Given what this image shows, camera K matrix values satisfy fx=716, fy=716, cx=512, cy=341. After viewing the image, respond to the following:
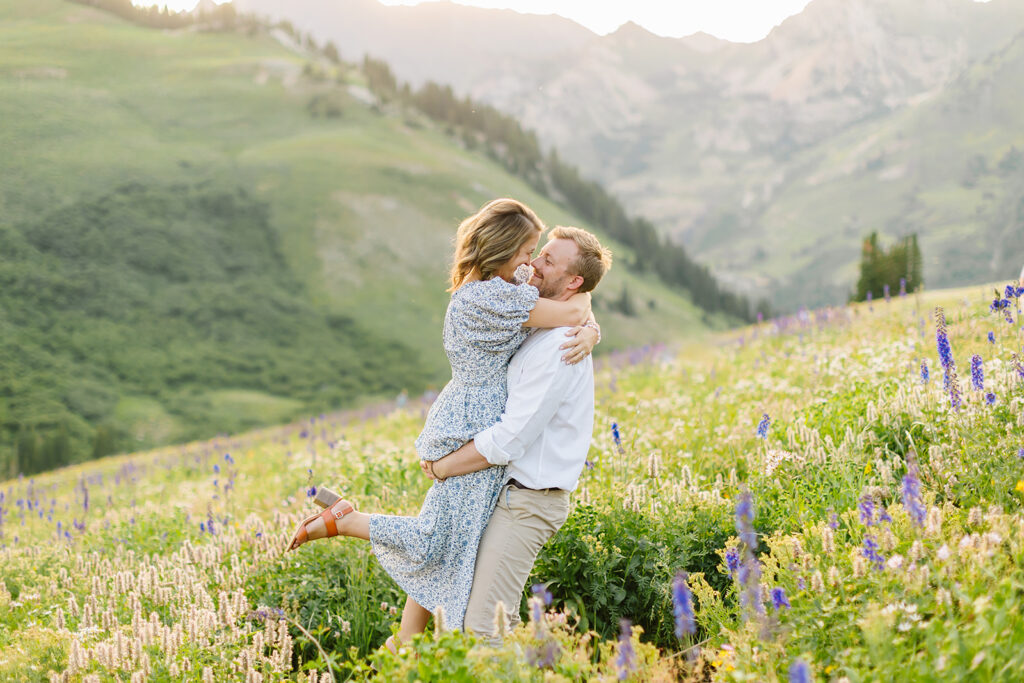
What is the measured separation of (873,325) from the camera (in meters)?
13.0

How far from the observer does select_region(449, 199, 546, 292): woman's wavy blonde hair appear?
4594mm

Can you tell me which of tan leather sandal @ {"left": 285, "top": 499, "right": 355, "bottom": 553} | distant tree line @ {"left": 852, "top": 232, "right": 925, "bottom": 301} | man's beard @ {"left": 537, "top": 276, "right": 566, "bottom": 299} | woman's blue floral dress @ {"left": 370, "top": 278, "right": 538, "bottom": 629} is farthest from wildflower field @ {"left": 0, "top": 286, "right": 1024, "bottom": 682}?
distant tree line @ {"left": 852, "top": 232, "right": 925, "bottom": 301}

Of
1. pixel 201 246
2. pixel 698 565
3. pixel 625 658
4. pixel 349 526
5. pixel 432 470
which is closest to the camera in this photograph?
pixel 625 658

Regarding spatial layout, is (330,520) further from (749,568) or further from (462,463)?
(749,568)

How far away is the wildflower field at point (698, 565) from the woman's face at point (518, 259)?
195 centimetres

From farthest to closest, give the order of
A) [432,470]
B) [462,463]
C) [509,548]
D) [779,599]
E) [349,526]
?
[349,526] → [432,470] → [462,463] → [509,548] → [779,599]

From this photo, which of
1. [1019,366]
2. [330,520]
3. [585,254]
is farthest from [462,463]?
[1019,366]

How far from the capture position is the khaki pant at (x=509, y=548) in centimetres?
436

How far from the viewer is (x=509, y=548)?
174 inches

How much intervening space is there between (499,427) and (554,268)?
3.89ft

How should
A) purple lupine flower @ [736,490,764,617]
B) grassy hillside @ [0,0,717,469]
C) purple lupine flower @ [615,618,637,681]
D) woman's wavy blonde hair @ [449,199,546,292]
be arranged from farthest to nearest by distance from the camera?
grassy hillside @ [0,0,717,469] < woman's wavy blonde hair @ [449,199,546,292] < purple lupine flower @ [736,490,764,617] < purple lupine flower @ [615,618,637,681]

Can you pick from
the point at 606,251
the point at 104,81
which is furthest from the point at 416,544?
the point at 104,81

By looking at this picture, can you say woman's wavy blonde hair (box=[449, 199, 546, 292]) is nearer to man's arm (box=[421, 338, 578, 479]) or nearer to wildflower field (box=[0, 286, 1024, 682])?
man's arm (box=[421, 338, 578, 479])

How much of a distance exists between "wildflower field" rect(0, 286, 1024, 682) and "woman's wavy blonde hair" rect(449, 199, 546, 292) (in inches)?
81.9
